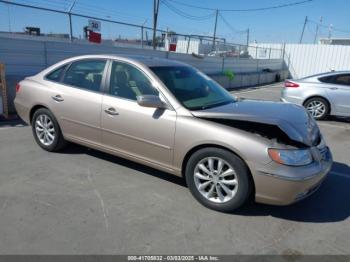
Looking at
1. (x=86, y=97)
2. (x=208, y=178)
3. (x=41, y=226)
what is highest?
(x=86, y=97)

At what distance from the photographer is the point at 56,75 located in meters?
4.93

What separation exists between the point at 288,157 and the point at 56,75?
11.6ft

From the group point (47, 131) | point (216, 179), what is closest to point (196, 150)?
point (216, 179)

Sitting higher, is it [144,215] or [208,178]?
[208,178]

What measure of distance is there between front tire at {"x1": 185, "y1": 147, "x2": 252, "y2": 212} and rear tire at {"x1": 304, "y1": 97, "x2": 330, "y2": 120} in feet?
21.2

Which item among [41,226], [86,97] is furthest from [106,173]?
[41,226]

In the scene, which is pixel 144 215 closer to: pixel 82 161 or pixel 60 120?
pixel 82 161

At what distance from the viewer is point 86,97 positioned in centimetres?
441

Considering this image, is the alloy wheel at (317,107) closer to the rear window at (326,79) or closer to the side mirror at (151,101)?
the rear window at (326,79)

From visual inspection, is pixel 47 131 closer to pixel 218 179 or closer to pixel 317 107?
pixel 218 179

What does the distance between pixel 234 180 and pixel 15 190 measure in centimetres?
249

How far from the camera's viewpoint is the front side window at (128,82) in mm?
4008

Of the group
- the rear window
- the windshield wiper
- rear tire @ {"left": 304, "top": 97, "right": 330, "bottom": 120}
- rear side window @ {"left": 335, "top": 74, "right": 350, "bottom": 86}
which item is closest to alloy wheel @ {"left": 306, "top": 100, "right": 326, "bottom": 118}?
A: rear tire @ {"left": 304, "top": 97, "right": 330, "bottom": 120}

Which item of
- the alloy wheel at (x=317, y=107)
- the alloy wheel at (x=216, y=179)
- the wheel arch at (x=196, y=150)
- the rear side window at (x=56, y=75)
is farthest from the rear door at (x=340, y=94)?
the rear side window at (x=56, y=75)
